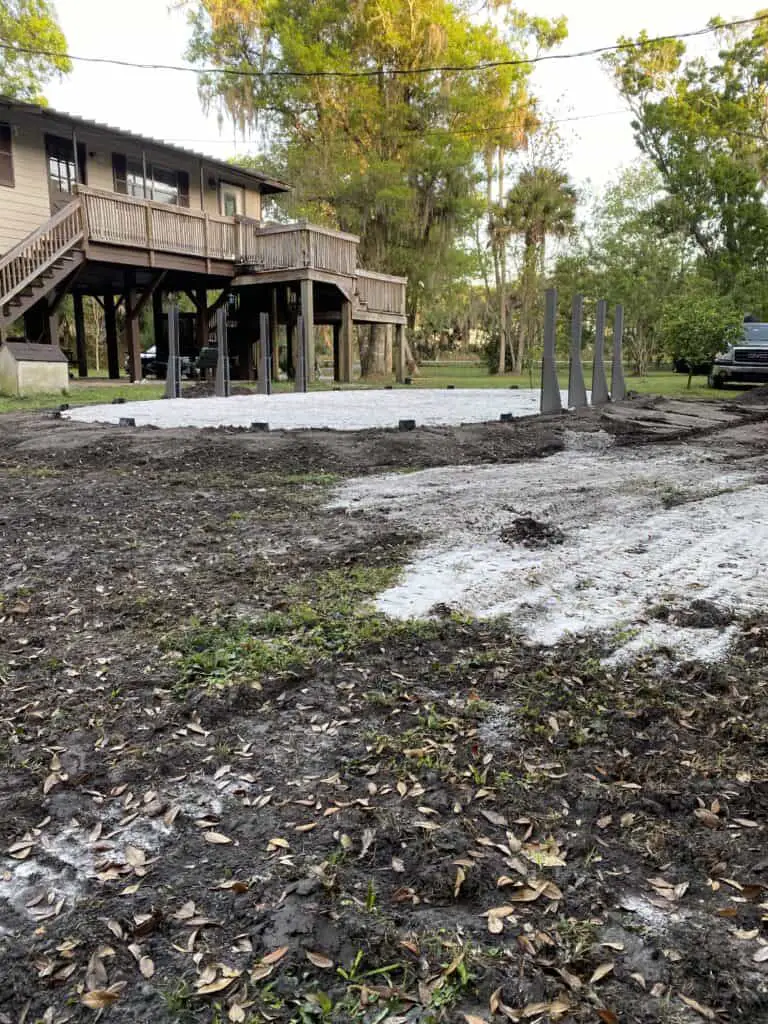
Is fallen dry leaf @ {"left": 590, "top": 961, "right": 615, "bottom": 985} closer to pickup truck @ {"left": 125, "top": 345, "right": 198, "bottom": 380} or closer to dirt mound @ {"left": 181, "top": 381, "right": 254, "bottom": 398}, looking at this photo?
dirt mound @ {"left": 181, "top": 381, "right": 254, "bottom": 398}

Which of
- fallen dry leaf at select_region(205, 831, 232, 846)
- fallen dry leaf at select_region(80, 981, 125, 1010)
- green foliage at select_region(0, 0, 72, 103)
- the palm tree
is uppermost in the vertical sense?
green foliage at select_region(0, 0, 72, 103)

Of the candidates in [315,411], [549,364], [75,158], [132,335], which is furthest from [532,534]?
[75,158]

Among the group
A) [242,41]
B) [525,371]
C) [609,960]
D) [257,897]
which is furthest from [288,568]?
[525,371]

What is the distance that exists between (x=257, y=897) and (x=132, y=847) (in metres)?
0.37

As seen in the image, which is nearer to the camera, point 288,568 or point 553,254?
point 288,568

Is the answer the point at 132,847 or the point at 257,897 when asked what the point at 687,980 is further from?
the point at 132,847

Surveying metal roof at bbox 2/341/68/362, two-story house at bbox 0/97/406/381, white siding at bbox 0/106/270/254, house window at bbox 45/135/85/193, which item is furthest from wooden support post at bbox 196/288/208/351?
metal roof at bbox 2/341/68/362

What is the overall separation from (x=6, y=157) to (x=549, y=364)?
514 inches

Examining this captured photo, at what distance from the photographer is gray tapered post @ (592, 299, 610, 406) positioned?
1205 cm

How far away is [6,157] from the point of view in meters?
16.6

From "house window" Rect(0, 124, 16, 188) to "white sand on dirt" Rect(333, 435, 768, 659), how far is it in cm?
1465

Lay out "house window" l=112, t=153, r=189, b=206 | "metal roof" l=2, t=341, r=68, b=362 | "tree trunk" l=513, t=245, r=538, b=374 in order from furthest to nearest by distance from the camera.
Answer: "tree trunk" l=513, t=245, r=538, b=374, "house window" l=112, t=153, r=189, b=206, "metal roof" l=2, t=341, r=68, b=362

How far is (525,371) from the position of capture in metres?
30.4

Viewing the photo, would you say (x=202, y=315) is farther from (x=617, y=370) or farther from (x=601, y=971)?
(x=601, y=971)
